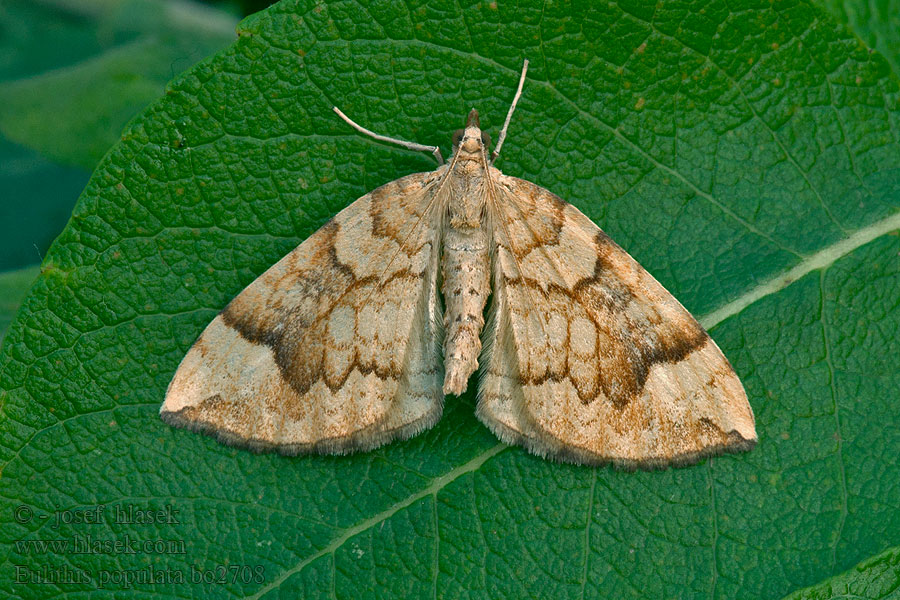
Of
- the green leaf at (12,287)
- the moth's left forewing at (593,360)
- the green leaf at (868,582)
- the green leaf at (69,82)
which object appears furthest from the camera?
the green leaf at (69,82)

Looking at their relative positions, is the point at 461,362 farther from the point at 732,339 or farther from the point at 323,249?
the point at 732,339

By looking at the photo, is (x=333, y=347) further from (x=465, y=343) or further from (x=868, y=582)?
(x=868, y=582)

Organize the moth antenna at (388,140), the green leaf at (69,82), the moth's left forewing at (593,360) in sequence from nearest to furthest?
the moth's left forewing at (593,360), the moth antenna at (388,140), the green leaf at (69,82)

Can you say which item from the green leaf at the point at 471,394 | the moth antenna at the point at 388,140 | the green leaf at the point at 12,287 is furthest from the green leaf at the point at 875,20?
the green leaf at the point at 12,287

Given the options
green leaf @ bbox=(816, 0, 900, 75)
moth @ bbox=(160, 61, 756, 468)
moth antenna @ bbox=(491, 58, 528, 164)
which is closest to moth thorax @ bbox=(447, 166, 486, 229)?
moth @ bbox=(160, 61, 756, 468)

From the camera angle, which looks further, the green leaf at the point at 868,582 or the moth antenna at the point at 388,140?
the moth antenna at the point at 388,140

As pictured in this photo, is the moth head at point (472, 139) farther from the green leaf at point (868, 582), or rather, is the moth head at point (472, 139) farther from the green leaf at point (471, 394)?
the green leaf at point (868, 582)

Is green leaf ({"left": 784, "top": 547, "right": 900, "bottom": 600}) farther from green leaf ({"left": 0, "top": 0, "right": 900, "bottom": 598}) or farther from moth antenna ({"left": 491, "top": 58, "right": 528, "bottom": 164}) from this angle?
moth antenna ({"left": 491, "top": 58, "right": 528, "bottom": 164})
